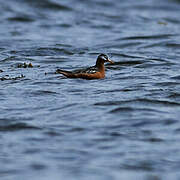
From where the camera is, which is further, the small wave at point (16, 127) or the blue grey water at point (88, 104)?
the small wave at point (16, 127)

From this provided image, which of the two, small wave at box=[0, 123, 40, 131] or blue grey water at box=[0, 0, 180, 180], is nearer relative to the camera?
blue grey water at box=[0, 0, 180, 180]

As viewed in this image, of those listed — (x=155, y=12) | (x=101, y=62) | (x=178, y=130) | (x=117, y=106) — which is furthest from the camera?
(x=155, y=12)

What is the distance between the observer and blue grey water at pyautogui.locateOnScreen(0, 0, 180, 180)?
8130 millimetres

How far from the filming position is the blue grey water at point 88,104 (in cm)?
813

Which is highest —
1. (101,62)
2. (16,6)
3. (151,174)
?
(16,6)

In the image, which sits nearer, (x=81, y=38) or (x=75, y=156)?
(x=75, y=156)

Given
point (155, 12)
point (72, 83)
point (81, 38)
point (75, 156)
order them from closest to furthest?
1. point (75, 156)
2. point (72, 83)
3. point (81, 38)
4. point (155, 12)

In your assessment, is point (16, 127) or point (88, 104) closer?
point (16, 127)

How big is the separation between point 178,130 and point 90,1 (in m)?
20.6

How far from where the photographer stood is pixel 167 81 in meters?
13.7

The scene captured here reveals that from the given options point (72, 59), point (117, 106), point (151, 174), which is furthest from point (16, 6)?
point (151, 174)

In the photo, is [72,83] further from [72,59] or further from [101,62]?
[72,59]

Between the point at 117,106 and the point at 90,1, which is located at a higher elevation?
the point at 90,1

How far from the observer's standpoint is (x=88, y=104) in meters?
11.4
